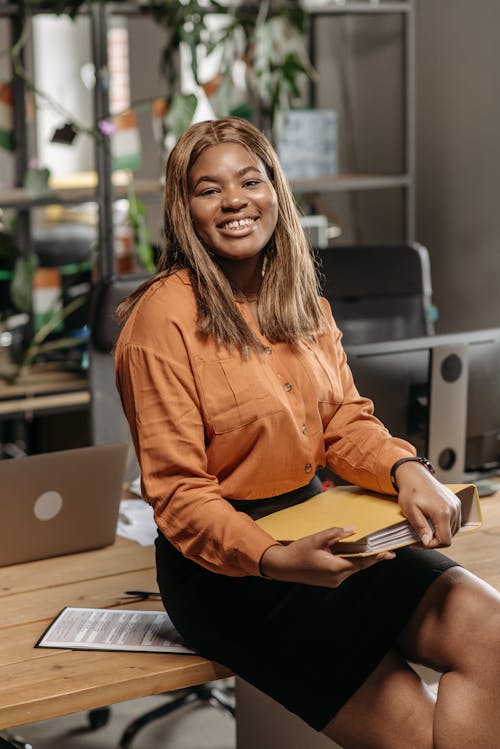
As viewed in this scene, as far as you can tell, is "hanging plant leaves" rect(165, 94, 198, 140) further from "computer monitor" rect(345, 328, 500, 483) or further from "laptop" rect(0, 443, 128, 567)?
"laptop" rect(0, 443, 128, 567)

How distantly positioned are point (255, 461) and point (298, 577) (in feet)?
0.81

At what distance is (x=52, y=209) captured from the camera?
7.16 metres

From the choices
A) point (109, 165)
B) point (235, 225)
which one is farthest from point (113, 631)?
point (109, 165)

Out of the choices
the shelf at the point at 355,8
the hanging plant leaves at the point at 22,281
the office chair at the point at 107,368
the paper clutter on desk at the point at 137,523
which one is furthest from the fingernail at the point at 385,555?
the shelf at the point at 355,8

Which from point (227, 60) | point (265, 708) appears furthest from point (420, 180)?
point (265, 708)

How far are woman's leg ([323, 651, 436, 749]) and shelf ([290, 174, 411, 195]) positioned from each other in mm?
2763

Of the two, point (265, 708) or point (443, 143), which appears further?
point (443, 143)

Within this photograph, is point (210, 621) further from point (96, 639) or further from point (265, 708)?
point (265, 708)

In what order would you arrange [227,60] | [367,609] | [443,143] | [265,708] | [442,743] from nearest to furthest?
[442,743] → [367,609] → [265,708] → [227,60] → [443,143]

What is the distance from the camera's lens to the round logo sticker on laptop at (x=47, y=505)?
1.85 metres

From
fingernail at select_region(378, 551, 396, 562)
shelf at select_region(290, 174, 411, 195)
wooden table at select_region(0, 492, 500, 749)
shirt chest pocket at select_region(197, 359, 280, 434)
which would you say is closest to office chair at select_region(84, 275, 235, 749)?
wooden table at select_region(0, 492, 500, 749)

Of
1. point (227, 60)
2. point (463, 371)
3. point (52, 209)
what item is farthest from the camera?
point (52, 209)

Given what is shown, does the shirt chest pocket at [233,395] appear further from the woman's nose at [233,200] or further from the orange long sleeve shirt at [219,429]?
the woman's nose at [233,200]

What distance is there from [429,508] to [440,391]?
2.10 ft
